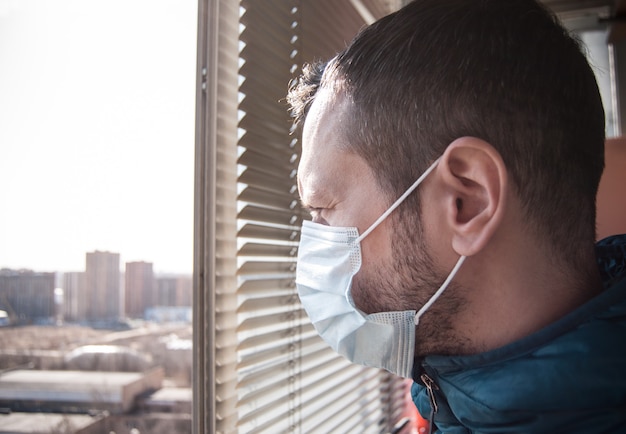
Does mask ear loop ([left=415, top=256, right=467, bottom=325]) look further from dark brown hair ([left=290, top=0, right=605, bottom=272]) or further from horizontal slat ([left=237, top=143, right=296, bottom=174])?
horizontal slat ([left=237, top=143, right=296, bottom=174])

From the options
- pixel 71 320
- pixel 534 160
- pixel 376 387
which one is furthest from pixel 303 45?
pixel 376 387

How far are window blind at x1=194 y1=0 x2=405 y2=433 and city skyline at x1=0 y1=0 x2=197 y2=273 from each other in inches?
2.6

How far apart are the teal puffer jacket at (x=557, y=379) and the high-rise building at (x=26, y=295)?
1254mm

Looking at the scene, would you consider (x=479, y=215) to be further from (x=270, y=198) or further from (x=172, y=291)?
(x=172, y=291)

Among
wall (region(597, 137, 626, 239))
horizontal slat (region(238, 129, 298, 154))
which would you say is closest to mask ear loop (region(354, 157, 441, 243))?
horizontal slat (region(238, 129, 298, 154))

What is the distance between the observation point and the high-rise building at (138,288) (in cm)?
278

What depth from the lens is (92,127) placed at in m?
1.69

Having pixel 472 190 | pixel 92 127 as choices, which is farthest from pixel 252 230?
pixel 472 190

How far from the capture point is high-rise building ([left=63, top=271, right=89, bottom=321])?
1.94 metres

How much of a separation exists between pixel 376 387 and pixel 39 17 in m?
2.20

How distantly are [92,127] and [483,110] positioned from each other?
1335 mm

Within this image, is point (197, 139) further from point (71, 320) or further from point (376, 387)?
point (376, 387)

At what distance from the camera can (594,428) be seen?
2.58ft

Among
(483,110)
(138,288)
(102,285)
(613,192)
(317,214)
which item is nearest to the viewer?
(483,110)
